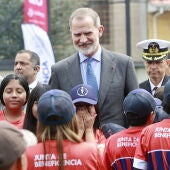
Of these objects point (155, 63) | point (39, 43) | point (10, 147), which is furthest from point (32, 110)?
point (39, 43)

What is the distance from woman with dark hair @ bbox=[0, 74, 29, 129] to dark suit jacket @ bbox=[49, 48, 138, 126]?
271 millimetres

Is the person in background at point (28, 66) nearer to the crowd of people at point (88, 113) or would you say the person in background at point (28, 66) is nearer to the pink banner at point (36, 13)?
the crowd of people at point (88, 113)

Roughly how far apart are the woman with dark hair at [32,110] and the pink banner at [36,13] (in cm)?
1000

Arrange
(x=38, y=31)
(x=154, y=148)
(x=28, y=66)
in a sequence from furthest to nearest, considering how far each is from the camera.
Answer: (x=38, y=31) < (x=28, y=66) < (x=154, y=148)

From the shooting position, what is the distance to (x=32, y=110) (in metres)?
6.59

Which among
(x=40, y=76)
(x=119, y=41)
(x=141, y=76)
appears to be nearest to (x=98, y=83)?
(x=40, y=76)

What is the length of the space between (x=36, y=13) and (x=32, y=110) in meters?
10.6

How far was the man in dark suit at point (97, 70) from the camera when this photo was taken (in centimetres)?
689

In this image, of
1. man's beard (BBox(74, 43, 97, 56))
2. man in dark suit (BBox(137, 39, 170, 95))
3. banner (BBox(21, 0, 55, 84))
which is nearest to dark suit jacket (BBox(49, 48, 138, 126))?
man's beard (BBox(74, 43, 97, 56))

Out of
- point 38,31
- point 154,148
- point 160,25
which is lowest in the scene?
point 160,25

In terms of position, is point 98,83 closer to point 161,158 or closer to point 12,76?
point 12,76

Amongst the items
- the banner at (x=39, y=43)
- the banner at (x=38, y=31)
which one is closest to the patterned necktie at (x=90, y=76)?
the banner at (x=38, y=31)

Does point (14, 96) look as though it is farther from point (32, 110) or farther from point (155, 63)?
point (155, 63)

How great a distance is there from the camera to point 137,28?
24.2 meters
